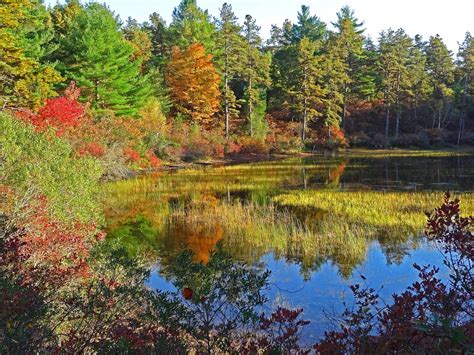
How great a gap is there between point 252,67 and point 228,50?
445 centimetres

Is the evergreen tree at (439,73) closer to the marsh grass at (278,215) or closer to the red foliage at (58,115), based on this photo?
the marsh grass at (278,215)

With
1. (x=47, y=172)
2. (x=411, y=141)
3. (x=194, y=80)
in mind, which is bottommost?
(x=411, y=141)

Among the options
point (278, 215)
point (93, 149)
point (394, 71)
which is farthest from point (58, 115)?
point (394, 71)

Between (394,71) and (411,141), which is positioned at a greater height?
(394,71)

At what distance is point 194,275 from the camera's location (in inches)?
213

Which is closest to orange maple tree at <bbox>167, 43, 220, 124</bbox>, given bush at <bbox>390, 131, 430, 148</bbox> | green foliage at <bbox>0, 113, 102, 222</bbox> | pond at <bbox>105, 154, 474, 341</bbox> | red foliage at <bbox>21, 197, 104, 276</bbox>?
pond at <bbox>105, 154, 474, 341</bbox>

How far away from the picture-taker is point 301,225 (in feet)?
54.5

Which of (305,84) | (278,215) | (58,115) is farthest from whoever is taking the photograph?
(305,84)

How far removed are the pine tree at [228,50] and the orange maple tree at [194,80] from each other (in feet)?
5.00

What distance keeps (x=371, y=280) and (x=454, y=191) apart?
13.2m

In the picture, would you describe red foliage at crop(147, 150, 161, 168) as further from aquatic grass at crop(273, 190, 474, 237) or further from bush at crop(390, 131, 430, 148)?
bush at crop(390, 131, 430, 148)

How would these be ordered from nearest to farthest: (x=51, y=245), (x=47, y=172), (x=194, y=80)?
(x=51, y=245)
(x=47, y=172)
(x=194, y=80)

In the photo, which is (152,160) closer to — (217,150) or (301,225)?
(217,150)

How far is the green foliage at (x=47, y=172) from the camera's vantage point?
11539 millimetres
